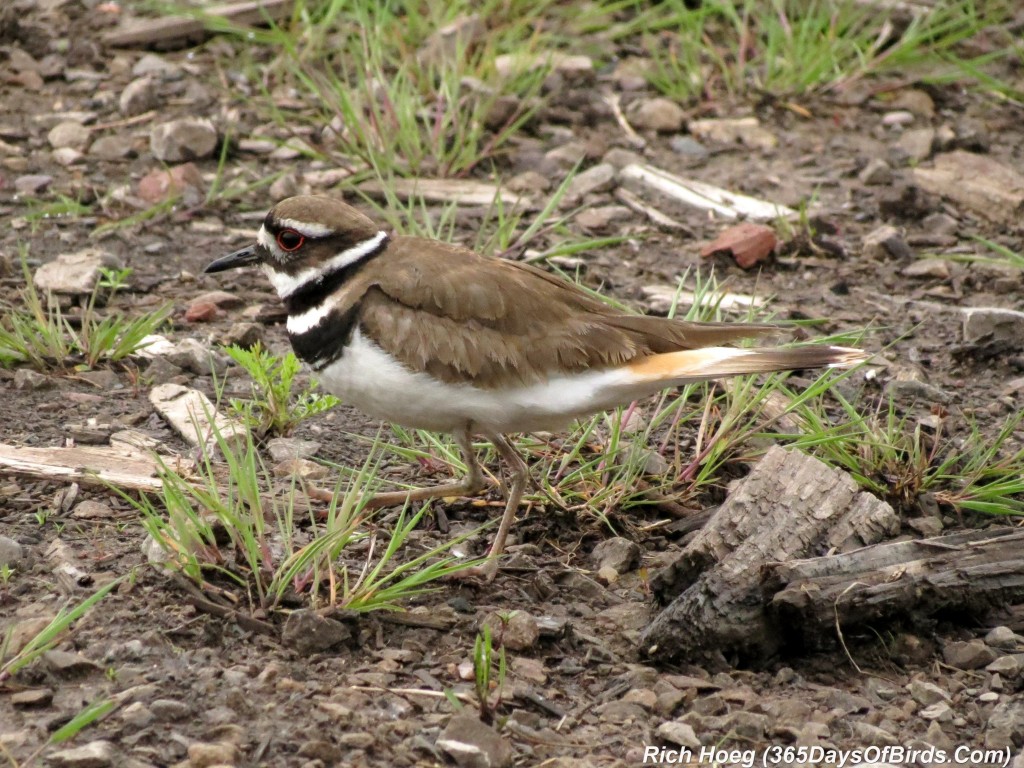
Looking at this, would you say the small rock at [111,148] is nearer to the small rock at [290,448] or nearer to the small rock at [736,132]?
the small rock at [290,448]

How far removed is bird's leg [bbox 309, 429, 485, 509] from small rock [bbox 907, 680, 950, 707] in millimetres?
1582

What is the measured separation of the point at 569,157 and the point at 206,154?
1.95 m

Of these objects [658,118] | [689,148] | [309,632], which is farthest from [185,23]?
[309,632]

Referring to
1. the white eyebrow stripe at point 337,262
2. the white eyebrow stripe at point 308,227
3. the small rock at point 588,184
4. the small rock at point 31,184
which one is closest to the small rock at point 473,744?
the white eyebrow stripe at point 337,262

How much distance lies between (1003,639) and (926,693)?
0.38 meters

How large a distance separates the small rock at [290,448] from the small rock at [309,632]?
118 centimetres

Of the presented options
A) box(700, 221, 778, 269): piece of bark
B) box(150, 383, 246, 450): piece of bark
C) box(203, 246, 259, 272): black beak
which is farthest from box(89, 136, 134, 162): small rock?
box(700, 221, 778, 269): piece of bark

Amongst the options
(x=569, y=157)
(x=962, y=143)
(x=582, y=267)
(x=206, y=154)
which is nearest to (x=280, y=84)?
(x=206, y=154)

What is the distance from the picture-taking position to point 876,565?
397cm

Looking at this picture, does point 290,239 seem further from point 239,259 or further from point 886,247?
point 886,247

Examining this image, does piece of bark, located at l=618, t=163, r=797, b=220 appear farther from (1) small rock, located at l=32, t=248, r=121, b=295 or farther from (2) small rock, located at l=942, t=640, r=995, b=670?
(2) small rock, located at l=942, t=640, r=995, b=670

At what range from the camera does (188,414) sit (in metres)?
5.04

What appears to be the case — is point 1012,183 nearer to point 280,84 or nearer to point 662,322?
point 662,322

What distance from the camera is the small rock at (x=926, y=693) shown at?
149 inches
